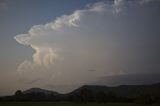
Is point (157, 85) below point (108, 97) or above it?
above

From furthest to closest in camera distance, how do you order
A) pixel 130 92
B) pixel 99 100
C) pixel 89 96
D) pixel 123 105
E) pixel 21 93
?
pixel 130 92 < pixel 21 93 < pixel 89 96 < pixel 99 100 < pixel 123 105

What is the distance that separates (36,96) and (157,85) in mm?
91577

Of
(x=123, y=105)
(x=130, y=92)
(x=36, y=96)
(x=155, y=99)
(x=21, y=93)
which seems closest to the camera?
(x=123, y=105)

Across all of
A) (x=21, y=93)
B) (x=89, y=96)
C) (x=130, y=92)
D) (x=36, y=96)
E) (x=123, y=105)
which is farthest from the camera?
(x=130, y=92)

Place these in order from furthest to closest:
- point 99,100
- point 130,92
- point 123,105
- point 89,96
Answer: point 130,92 → point 89,96 → point 99,100 → point 123,105

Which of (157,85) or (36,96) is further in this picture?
(157,85)

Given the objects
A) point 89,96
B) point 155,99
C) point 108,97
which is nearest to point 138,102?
point 155,99

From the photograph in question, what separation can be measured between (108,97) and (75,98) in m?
11.6

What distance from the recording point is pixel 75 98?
9719 cm

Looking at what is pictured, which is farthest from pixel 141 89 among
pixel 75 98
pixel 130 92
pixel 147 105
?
pixel 147 105

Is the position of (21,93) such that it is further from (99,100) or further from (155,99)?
(155,99)

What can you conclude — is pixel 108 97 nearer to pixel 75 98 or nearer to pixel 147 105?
pixel 75 98

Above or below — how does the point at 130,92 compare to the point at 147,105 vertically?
above

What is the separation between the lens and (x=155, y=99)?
275 ft
